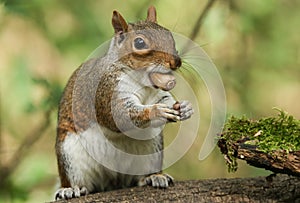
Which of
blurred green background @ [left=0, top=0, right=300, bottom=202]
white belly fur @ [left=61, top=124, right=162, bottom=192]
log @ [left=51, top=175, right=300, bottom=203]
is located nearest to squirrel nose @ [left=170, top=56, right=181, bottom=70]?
white belly fur @ [left=61, top=124, right=162, bottom=192]

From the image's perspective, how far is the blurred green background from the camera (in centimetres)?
414

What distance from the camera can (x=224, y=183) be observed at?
2857 millimetres

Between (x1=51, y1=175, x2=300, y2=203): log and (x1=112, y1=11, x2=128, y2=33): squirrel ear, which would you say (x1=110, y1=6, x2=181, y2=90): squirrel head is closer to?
(x1=112, y1=11, x2=128, y2=33): squirrel ear

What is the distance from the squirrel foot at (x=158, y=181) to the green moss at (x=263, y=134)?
456 mm

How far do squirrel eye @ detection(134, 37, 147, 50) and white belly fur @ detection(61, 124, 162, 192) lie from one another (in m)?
0.38

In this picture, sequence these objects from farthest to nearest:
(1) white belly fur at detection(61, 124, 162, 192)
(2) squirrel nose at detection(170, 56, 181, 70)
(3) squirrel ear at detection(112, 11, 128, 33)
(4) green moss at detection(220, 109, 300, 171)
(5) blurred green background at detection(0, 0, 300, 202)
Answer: (5) blurred green background at detection(0, 0, 300, 202)
(1) white belly fur at detection(61, 124, 162, 192)
(3) squirrel ear at detection(112, 11, 128, 33)
(2) squirrel nose at detection(170, 56, 181, 70)
(4) green moss at detection(220, 109, 300, 171)

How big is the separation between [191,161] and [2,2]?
1.56 m

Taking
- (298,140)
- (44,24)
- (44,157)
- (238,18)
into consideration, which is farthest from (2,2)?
(298,140)

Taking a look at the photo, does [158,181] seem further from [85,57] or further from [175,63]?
[85,57]

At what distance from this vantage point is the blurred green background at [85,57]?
13.6ft

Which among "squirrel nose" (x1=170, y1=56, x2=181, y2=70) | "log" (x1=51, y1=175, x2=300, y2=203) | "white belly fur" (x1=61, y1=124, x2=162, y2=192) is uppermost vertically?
"squirrel nose" (x1=170, y1=56, x2=181, y2=70)

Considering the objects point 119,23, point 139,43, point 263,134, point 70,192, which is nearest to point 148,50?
point 139,43

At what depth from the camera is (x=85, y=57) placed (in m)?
4.07

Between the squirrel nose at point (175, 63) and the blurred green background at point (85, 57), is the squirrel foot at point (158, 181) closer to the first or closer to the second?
the squirrel nose at point (175, 63)
